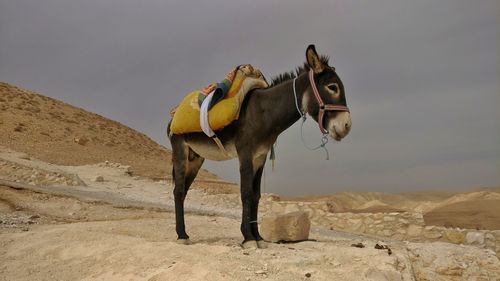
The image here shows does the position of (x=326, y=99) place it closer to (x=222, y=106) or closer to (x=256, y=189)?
(x=222, y=106)

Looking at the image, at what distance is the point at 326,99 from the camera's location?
591cm

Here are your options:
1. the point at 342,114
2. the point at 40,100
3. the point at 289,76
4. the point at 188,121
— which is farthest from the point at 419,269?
the point at 40,100

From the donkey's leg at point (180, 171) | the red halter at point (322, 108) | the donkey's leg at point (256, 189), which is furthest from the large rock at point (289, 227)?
the red halter at point (322, 108)

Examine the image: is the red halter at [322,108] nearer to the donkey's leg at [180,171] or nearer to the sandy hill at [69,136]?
the donkey's leg at [180,171]

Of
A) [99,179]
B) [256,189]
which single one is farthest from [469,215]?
[99,179]

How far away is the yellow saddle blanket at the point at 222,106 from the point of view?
20.7 feet

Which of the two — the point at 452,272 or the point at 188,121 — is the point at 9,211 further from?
the point at 452,272

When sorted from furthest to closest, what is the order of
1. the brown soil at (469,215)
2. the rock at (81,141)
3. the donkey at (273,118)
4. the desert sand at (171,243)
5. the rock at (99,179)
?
the rock at (81,141) < the rock at (99,179) < the brown soil at (469,215) < the donkey at (273,118) < the desert sand at (171,243)

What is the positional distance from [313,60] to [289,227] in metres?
2.38

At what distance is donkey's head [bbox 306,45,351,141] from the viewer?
5836mm

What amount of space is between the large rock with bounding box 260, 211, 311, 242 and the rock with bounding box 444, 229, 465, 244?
643cm

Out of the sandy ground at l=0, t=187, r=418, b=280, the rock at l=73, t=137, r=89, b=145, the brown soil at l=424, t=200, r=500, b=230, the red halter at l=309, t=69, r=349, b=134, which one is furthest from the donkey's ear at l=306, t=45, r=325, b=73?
the rock at l=73, t=137, r=89, b=145

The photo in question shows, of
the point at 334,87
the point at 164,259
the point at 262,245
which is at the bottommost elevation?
the point at 164,259

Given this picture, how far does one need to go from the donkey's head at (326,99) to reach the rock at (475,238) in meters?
7.22
